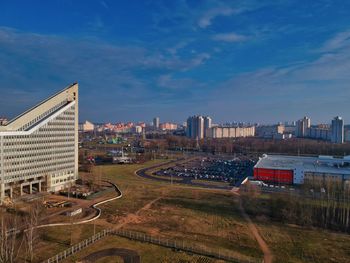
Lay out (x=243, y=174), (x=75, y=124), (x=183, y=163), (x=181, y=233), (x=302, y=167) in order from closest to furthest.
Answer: (x=181, y=233)
(x=75, y=124)
(x=302, y=167)
(x=243, y=174)
(x=183, y=163)

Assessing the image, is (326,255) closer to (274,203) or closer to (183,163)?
(274,203)

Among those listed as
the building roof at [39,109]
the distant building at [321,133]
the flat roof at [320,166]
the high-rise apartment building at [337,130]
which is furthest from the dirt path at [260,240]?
the distant building at [321,133]

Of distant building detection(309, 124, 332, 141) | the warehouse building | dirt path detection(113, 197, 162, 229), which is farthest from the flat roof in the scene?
distant building detection(309, 124, 332, 141)

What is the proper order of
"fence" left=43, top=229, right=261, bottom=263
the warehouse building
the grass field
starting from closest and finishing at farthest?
"fence" left=43, top=229, right=261, bottom=263
the grass field
the warehouse building

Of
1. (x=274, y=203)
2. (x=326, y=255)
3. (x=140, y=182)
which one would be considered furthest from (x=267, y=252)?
(x=140, y=182)

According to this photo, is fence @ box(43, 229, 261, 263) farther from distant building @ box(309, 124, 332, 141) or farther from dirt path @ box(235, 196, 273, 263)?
distant building @ box(309, 124, 332, 141)

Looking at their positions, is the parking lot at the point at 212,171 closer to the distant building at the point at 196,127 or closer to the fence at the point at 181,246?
the fence at the point at 181,246
